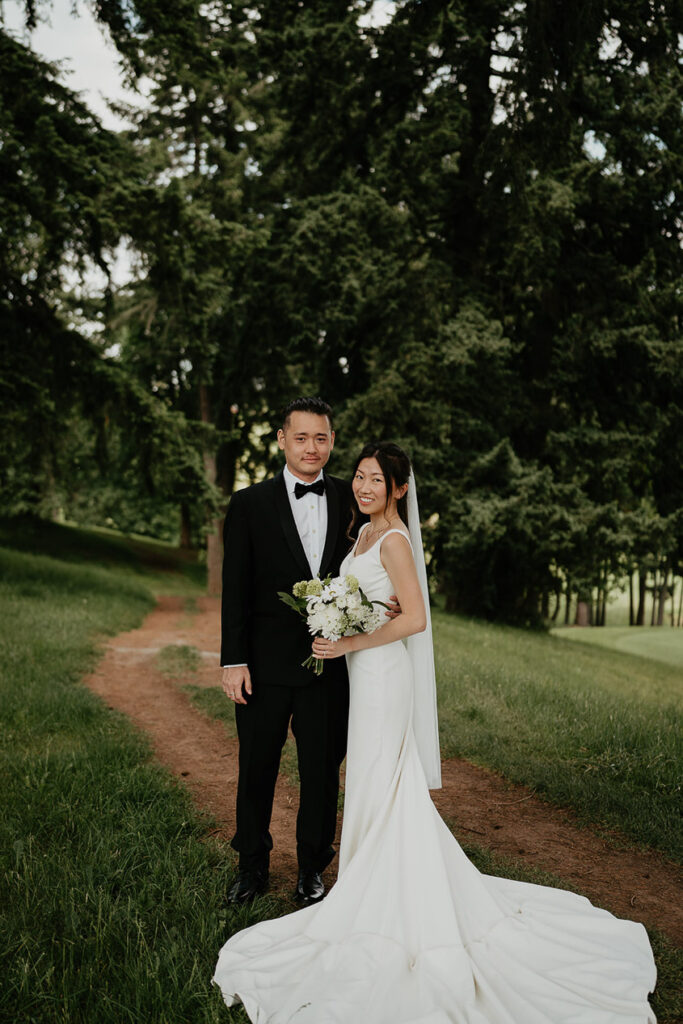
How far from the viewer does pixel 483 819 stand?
4832 millimetres

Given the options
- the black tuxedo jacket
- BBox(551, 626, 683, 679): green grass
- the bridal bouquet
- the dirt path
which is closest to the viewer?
the bridal bouquet

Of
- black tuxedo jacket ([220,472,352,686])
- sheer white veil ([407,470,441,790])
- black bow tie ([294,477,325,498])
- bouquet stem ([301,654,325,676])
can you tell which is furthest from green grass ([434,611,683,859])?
black bow tie ([294,477,325,498])

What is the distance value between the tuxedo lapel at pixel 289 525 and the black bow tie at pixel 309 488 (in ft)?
0.25

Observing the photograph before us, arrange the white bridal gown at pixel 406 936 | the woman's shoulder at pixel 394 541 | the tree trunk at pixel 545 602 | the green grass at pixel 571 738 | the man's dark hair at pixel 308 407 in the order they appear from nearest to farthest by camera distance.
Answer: the white bridal gown at pixel 406 936 < the woman's shoulder at pixel 394 541 < the man's dark hair at pixel 308 407 < the green grass at pixel 571 738 < the tree trunk at pixel 545 602

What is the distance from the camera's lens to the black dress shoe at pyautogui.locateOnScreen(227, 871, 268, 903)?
3.59m

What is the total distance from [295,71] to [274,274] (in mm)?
4136

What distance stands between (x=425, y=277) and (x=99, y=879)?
1284 centimetres

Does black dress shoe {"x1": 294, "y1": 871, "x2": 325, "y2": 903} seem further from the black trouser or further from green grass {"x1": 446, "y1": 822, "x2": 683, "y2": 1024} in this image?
green grass {"x1": 446, "y1": 822, "x2": 683, "y2": 1024}

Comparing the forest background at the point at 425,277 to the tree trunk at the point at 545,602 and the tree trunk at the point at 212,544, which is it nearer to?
the tree trunk at the point at 545,602

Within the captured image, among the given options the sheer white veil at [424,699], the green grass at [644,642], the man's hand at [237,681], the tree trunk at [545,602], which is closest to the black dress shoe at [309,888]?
the sheer white veil at [424,699]

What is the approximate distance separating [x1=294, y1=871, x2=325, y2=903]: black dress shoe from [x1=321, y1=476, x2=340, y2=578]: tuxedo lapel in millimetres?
1561

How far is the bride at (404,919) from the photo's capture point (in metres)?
2.72

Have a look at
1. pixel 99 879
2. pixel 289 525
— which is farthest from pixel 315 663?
pixel 99 879

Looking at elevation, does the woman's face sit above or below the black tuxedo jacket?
above
